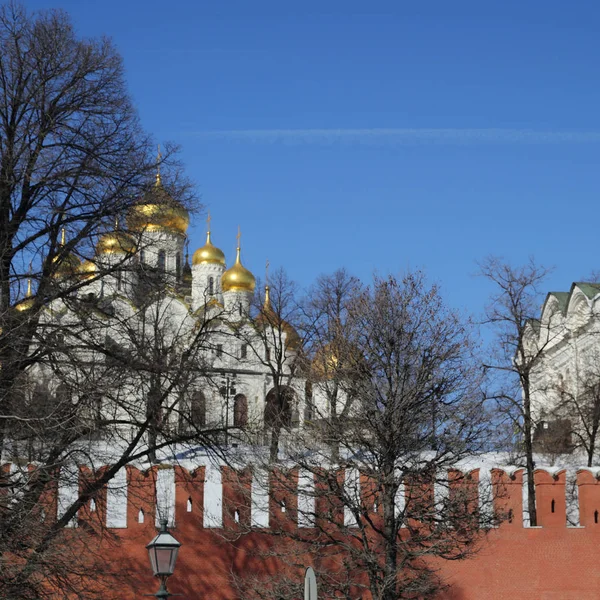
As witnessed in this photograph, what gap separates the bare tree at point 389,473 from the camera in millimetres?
17438

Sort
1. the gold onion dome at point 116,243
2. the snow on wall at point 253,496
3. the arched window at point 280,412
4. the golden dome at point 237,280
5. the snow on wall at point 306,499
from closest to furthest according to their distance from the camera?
the gold onion dome at point 116,243 → the snow on wall at point 306,499 → the snow on wall at point 253,496 → the arched window at point 280,412 → the golden dome at point 237,280

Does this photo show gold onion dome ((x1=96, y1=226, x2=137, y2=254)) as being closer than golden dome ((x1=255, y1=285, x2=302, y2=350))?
Yes

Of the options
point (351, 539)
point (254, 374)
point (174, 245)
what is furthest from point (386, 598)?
point (254, 374)

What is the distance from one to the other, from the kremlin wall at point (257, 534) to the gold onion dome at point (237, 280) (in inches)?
1893

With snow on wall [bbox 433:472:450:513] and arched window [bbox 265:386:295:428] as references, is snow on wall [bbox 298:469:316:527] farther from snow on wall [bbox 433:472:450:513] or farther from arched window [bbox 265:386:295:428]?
snow on wall [bbox 433:472:450:513]

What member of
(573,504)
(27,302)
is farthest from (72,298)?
(573,504)

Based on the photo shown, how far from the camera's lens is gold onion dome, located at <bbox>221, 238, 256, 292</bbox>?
6712cm

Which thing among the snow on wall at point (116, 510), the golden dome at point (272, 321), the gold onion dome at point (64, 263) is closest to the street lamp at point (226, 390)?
the snow on wall at point (116, 510)

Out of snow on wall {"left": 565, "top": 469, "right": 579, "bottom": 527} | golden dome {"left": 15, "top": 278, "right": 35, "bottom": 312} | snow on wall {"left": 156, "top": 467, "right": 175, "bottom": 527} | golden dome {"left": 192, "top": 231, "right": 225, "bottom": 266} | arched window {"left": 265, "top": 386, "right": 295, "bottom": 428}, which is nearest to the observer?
golden dome {"left": 15, "top": 278, "right": 35, "bottom": 312}

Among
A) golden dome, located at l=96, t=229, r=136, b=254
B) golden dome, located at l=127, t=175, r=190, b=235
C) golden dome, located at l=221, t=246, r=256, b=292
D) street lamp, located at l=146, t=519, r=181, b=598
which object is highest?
golden dome, located at l=221, t=246, r=256, b=292

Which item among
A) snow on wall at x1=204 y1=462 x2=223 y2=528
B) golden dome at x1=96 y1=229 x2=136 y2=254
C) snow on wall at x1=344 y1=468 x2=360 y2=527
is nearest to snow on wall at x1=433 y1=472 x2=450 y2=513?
snow on wall at x1=344 y1=468 x2=360 y2=527

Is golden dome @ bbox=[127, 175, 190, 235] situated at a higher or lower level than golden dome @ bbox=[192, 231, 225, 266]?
lower

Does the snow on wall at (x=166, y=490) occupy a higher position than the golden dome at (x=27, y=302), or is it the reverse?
the golden dome at (x=27, y=302)

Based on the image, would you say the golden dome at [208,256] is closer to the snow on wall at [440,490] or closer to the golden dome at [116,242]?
the snow on wall at [440,490]
